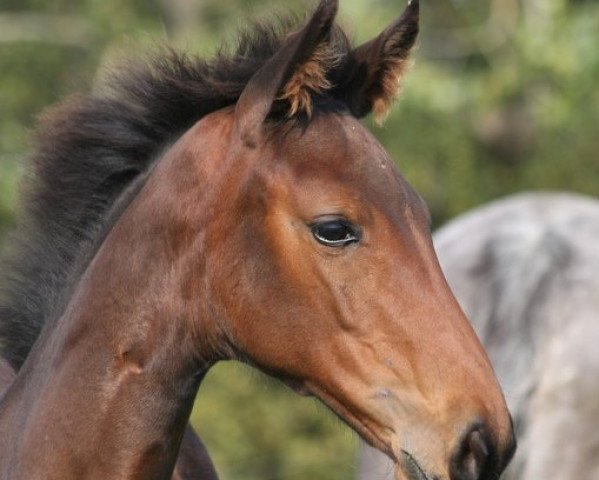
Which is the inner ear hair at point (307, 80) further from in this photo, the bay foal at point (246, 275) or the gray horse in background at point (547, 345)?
the gray horse in background at point (547, 345)

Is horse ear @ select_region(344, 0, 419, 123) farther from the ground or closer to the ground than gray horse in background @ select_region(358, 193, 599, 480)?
farther from the ground

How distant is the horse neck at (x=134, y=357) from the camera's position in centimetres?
369

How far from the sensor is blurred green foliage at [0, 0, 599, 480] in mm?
13547

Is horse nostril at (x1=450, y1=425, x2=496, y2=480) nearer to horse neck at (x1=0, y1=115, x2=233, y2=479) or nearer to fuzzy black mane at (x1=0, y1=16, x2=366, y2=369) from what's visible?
horse neck at (x1=0, y1=115, x2=233, y2=479)

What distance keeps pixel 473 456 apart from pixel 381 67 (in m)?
1.19

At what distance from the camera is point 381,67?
396cm

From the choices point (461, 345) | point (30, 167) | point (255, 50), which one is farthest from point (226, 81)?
point (461, 345)

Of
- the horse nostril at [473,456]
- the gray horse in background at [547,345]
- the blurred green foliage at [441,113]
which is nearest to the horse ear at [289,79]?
the horse nostril at [473,456]

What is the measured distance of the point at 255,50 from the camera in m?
3.94

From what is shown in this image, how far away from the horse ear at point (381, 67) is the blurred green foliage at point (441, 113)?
26.8ft

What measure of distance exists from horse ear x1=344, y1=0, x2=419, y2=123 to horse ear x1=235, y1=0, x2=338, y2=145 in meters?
0.18

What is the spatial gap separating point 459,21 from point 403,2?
78.5 inches

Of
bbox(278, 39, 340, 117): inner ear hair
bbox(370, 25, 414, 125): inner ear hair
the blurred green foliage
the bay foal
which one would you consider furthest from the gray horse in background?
the blurred green foliage

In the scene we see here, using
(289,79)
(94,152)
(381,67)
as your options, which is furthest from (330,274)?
(94,152)
